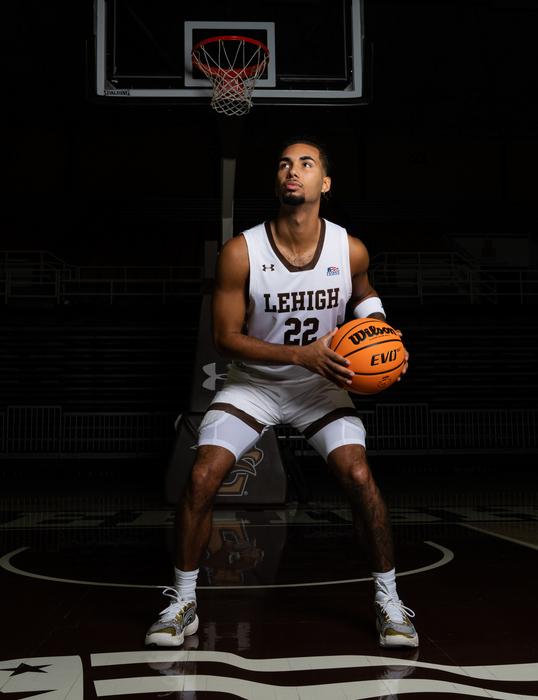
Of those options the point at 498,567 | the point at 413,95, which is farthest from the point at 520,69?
the point at 498,567

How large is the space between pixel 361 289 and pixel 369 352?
0.57 m

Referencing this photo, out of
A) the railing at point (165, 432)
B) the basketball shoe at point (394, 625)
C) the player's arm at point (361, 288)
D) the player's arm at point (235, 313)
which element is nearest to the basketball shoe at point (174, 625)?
the basketball shoe at point (394, 625)

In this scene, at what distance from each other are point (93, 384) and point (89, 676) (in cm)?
1308

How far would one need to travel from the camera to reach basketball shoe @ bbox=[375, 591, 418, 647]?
116 inches

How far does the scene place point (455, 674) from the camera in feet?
8.67

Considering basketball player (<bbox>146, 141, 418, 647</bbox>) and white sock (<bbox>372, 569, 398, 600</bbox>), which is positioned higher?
basketball player (<bbox>146, 141, 418, 647</bbox>)

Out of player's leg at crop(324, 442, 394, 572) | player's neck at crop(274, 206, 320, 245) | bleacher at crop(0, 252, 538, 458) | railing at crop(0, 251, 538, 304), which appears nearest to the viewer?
player's leg at crop(324, 442, 394, 572)

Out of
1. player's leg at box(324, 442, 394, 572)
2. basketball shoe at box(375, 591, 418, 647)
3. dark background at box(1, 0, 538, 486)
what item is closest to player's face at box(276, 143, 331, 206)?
player's leg at box(324, 442, 394, 572)

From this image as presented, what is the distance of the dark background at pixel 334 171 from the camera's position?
1616cm

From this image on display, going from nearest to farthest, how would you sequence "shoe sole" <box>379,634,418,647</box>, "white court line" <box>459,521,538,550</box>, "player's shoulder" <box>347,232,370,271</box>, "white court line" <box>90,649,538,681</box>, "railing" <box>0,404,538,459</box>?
1. "white court line" <box>90,649,538,681</box>
2. "shoe sole" <box>379,634,418,647</box>
3. "player's shoulder" <box>347,232,370,271</box>
4. "white court line" <box>459,521,538,550</box>
5. "railing" <box>0,404,538,459</box>

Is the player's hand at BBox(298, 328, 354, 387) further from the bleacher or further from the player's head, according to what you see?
the bleacher

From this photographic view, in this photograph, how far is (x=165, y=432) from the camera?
1397cm

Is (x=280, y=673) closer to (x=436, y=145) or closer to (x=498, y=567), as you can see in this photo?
(x=498, y=567)

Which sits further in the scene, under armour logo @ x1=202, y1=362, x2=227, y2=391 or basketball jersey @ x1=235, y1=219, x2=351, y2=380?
under armour logo @ x1=202, y1=362, x2=227, y2=391
